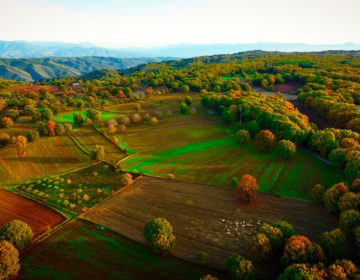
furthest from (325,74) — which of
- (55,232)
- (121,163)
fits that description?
(55,232)

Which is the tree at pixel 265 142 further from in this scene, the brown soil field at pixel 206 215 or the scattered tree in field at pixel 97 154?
the scattered tree in field at pixel 97 154

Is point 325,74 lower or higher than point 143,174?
higher

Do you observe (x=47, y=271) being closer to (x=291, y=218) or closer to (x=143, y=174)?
(x=143, y=174)

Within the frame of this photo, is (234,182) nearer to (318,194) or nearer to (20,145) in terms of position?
(318,194)

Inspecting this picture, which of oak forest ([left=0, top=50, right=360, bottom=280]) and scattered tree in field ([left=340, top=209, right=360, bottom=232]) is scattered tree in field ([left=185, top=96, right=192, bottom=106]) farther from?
scattered tree in field ([left=340, top=209, right=360, bottom=232])

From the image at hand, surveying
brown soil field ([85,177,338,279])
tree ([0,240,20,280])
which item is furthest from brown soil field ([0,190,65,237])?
tree ([0,240,20,280])

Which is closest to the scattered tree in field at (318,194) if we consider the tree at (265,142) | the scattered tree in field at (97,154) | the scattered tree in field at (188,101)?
the tree at (265,142)
